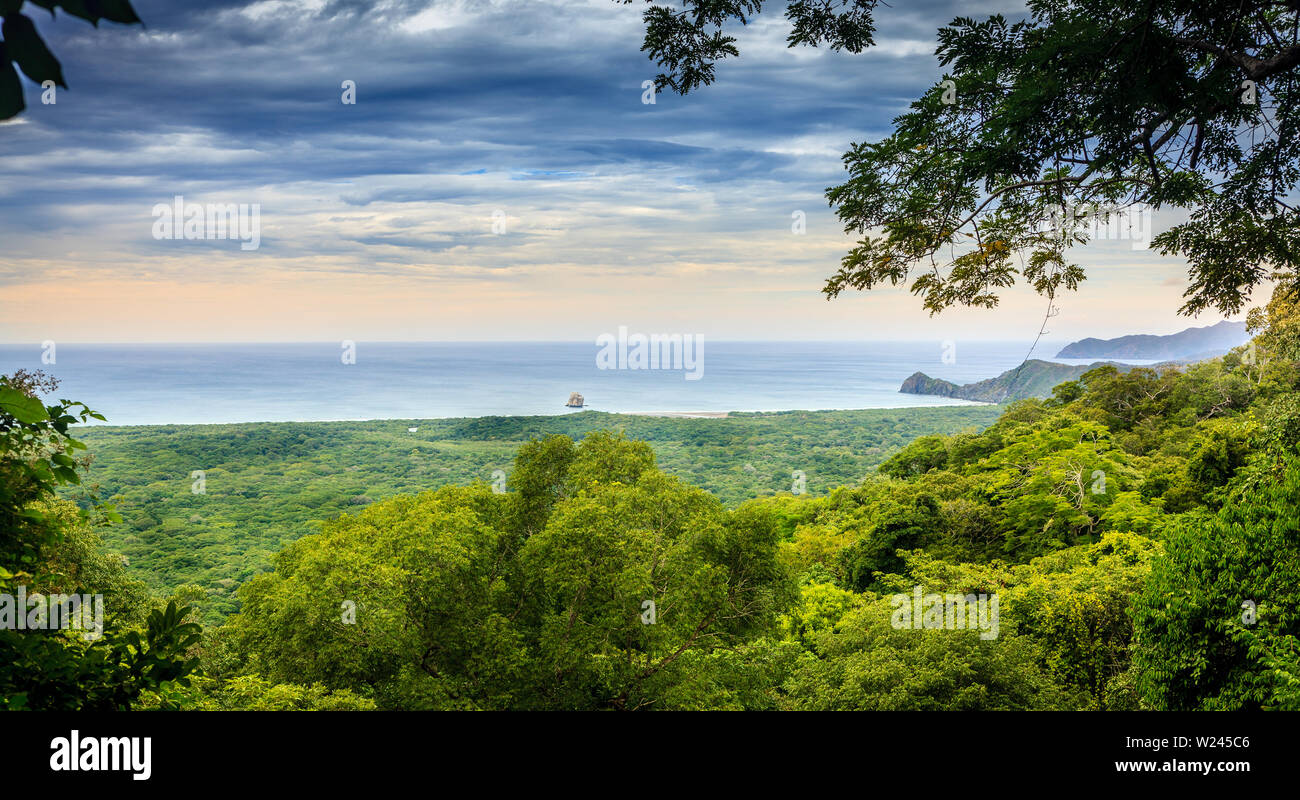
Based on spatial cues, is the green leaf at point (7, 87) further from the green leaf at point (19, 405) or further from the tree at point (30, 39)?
the green leaf at point (19, 405)

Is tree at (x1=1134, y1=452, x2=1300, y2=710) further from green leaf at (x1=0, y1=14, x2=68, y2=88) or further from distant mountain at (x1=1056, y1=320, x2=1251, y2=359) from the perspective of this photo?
distant mountain at (x1=1056, y1=320, x2=1251, y2=359)

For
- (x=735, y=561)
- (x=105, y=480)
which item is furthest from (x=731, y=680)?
(x=105, y=480)

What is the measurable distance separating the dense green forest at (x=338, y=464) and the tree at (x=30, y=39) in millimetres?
12798

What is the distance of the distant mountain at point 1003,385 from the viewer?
196 feet

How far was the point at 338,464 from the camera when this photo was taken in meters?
42.3

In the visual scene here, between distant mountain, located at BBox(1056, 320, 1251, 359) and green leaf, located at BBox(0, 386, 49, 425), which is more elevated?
distant mountain, located at BBox(1056, 320, 1251, 359)

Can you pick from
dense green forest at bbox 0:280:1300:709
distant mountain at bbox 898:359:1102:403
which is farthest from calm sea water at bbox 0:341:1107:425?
dense green forest at bbox 0:280:1300:709

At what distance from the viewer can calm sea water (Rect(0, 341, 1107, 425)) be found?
161 feet

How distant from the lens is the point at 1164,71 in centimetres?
404

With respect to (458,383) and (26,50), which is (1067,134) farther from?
(458,383)

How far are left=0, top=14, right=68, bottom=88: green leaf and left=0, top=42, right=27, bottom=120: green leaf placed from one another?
0.06 ft

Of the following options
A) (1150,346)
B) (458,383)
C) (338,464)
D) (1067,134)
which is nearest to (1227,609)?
(1067,134)

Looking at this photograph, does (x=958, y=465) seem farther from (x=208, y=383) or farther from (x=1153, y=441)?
(x=208, y=383)
